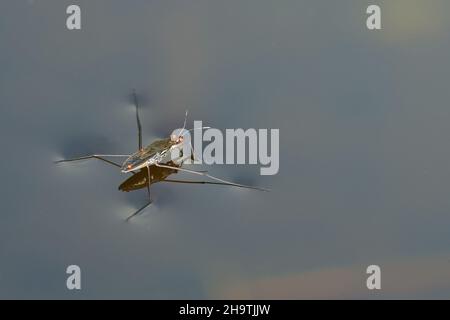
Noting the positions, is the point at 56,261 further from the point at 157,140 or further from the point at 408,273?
the point at 408,273

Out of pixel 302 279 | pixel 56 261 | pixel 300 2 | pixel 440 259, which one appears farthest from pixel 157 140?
pixel 440 259

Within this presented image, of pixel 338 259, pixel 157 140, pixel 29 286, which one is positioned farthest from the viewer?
pixel 157 140

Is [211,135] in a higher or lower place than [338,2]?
lower

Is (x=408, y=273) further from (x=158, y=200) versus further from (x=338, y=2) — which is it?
(x=338, y=2)

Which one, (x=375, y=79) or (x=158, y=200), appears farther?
(x=375, y=79)

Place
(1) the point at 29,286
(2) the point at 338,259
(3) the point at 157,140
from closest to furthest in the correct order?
1. (1) the point at 29,286
2. (2) the point at 338,259
3. (3) the point at 157,140

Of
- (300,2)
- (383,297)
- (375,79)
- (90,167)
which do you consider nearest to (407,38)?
(375,79)

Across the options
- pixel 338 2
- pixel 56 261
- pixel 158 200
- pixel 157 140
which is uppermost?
pixel 338 2
